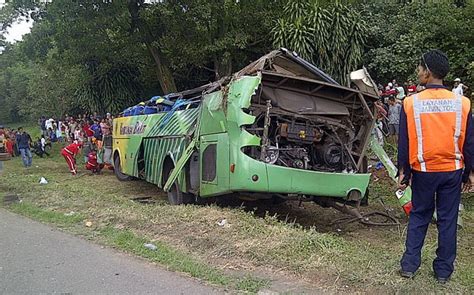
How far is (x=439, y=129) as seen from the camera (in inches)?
158

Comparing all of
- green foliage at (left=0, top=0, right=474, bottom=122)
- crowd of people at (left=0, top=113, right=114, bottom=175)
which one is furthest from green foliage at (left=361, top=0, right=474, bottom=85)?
crowd of people at (left=0, top=113, right=114, bottom=175)

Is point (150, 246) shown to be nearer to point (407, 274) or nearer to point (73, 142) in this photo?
point (407, 274)

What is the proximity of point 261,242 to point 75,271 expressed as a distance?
195 centimetres

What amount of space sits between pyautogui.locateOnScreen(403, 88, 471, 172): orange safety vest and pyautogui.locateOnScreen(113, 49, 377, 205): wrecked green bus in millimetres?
2809

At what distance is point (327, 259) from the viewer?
15.5ft

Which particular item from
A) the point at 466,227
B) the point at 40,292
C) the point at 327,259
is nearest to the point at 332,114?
the point at 466,227

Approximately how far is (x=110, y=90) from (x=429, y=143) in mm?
22788

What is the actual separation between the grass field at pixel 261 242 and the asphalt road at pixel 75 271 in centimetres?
23

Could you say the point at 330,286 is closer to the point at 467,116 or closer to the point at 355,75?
the point at 467,116

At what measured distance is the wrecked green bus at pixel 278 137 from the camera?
22.2 feet

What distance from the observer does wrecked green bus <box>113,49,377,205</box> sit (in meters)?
6.78

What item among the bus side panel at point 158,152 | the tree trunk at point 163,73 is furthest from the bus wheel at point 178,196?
the tree trunk at point 163,73

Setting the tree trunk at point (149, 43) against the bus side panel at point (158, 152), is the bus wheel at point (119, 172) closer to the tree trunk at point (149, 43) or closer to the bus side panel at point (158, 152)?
the bus side panel at point (158, 152)

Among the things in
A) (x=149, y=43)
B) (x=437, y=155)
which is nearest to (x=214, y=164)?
(x=437, y=155)
